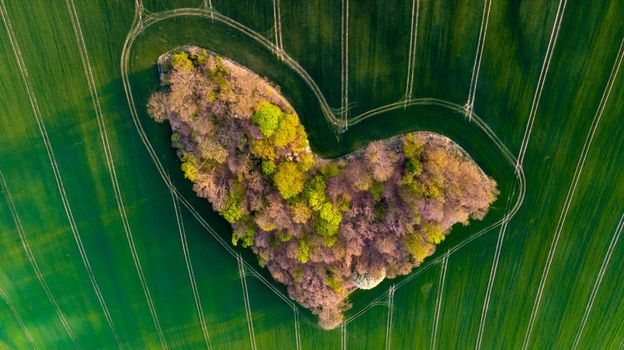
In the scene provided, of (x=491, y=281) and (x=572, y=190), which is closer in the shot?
(x=572, y=190)

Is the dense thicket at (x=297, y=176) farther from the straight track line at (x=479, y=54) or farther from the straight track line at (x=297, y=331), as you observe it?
the straight track line at (x=297, y=331)

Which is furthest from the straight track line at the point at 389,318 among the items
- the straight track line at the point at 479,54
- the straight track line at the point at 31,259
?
the straight track line at the point at 31,259

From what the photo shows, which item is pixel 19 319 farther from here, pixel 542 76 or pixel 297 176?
pixel 542 76

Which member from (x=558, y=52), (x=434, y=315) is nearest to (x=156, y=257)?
(x=434, y=315)

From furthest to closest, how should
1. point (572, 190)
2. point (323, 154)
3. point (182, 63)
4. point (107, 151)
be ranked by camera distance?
point (107, 151), point (572, 190), point (323, 154), point (182, 63)

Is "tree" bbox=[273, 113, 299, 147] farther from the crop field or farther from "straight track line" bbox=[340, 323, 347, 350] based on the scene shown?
"straight track line" bbox=[340, 323, 347, 350]

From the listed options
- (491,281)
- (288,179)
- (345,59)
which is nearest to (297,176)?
(288,179)

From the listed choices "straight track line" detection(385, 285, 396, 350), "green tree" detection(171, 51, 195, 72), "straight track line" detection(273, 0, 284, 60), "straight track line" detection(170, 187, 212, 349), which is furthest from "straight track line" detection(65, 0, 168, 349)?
"straight track line" detection(385, 285, 396, 350)
